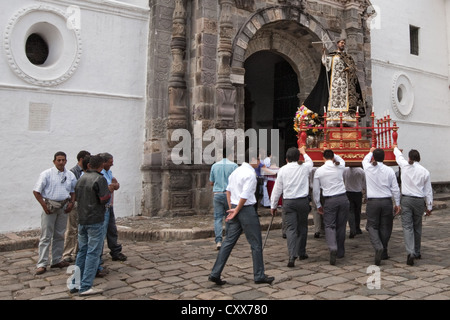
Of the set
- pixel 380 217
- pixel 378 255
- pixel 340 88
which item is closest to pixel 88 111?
pixel 340 88

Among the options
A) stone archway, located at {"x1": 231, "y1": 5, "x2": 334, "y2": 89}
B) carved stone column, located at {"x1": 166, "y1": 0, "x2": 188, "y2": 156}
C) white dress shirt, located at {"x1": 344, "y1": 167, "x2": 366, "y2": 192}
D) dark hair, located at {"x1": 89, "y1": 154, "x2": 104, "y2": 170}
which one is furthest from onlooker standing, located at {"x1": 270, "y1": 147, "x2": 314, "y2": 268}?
stone archway, located at {"x1": 231, "y1": 5, "x2": 334, "y2": 89}

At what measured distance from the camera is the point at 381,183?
233 inches

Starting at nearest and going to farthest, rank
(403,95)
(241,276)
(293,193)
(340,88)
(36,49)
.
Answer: (241,276) < (293,193) < (340,88) < (36,49) < (403,95)

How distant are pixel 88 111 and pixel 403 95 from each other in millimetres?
11537

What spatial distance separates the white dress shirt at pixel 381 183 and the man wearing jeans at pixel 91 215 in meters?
3.77

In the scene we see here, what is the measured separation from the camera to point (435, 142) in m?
16.0

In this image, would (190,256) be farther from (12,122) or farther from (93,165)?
(12,122)

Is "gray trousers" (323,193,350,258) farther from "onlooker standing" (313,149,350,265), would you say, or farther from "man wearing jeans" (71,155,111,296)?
"man wearing jeans" (71,155,111,296)

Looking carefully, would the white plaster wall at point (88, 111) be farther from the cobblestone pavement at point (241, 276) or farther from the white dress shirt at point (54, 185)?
the white dress shirt at point (54, 185)

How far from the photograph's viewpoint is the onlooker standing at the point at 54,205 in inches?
217

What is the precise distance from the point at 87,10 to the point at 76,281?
22.0ft

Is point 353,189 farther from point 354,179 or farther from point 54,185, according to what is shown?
point 54,185

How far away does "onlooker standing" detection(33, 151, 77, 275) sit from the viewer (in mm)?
5508

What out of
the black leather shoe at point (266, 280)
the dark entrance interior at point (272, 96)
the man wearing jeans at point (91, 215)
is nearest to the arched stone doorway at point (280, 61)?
the dark entrance interior at point (272, 96)
